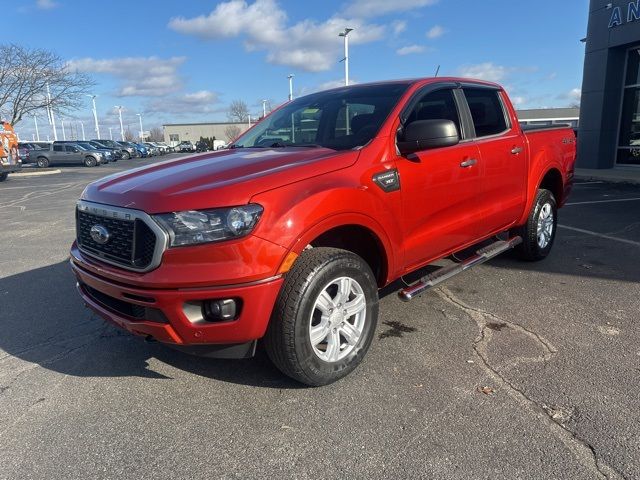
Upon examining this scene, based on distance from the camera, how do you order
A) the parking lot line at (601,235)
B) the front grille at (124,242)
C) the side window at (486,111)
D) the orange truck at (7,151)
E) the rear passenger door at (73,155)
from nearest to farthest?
1. the front grille at (124,242)
2. the side window at (486,111)
3. the parking lot line at (601,235)
4. the orange truck at (7,151)
5. the rear passenger door at (73,155)

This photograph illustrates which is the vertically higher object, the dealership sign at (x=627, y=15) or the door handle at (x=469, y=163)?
the dealership sign at (x=627, y=15)

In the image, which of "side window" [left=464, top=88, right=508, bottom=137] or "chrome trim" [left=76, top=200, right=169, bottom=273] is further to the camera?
"side window" [left=464, top=88, right=508, bottom=137]

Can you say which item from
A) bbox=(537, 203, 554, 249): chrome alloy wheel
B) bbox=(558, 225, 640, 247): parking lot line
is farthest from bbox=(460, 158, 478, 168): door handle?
bbox=(558, 225, 640, 247): parking lot line

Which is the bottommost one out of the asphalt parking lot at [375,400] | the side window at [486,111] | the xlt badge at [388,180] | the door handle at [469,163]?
the asphalt parking lot at [375,400]

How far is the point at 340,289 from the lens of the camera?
10.0 feet

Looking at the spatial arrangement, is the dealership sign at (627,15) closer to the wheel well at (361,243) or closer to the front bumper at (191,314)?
the wheel well at (361,243)

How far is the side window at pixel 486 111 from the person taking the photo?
4.46 meters

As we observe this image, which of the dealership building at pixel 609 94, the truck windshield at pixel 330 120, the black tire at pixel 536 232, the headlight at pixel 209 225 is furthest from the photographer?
the dealership building at pixel 609 94

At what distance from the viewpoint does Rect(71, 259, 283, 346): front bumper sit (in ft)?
8.43

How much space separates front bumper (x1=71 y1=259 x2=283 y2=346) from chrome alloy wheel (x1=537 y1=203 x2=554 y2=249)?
3800mm

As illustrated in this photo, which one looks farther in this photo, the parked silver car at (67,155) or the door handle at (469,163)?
the parked silver car at (67,155)

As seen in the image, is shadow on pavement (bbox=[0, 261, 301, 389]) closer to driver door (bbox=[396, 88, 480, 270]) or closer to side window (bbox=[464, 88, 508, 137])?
driver door (bbox=[396, 88, 480, 270])

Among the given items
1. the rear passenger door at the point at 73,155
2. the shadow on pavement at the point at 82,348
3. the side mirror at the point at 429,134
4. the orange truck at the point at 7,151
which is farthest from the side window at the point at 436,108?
the rear passenger door at the point at 73,155

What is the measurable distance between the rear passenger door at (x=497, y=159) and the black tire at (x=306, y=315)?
1.85 m
